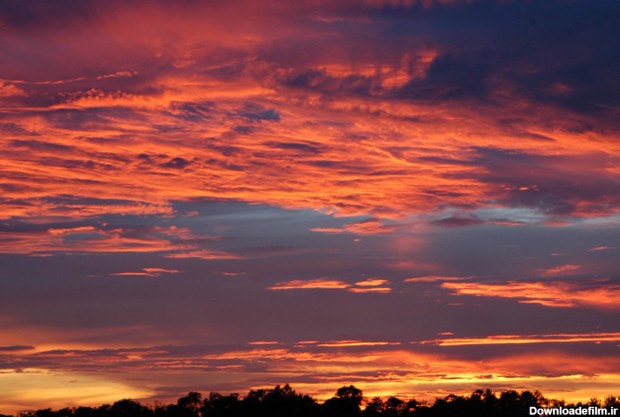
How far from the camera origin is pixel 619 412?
188625mm

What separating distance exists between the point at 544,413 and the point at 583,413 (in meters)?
7.74

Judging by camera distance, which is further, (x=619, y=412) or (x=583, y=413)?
(x=619, y=412)

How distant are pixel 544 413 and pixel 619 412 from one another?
1706 centimetres

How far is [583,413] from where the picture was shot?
17362 centimetres

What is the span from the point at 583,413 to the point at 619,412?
1803cm

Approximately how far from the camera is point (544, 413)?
179625 millimetres
